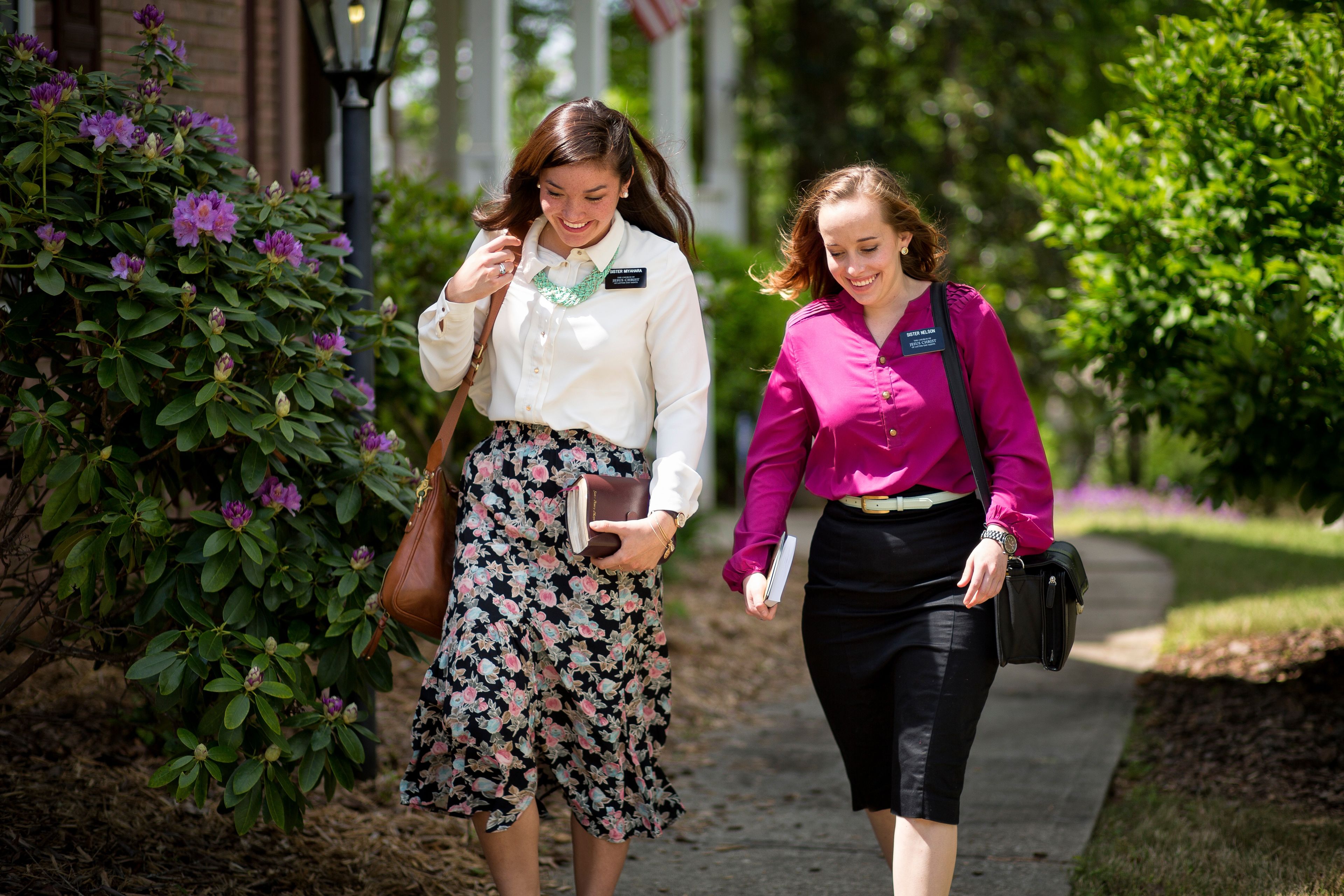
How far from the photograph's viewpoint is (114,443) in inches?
109

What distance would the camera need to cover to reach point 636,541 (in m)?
2.64

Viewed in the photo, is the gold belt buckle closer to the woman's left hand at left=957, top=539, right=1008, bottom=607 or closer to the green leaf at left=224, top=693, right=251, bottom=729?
the woman's left hand at left=957, top=539, right=1008, bottom=607

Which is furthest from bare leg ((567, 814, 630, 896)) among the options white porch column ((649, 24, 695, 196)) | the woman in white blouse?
white porch column ((649, 24, 695, 196))

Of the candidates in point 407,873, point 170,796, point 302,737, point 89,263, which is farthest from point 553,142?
point 170,796

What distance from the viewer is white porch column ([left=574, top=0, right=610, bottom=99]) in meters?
8.05

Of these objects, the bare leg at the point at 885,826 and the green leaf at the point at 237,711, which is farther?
the bare leg at the point at 885,826

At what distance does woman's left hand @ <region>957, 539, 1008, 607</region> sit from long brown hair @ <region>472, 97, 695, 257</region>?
3.28 ft

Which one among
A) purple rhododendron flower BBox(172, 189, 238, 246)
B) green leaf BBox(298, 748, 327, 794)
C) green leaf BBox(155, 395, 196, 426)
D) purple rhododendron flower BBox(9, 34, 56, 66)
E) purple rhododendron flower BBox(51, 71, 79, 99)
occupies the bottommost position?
green leaf BBox(298, 748, 327, 794)

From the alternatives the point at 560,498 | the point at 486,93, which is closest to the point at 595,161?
the point at 560,498

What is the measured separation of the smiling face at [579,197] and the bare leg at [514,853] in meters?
1.30

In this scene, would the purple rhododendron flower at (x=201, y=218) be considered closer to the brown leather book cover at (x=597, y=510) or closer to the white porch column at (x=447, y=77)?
the brown leather book cover at (x=597, y=510)

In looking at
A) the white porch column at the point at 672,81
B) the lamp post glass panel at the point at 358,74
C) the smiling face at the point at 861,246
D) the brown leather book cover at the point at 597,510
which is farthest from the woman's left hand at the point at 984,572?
the white porch column at the point at 672,81

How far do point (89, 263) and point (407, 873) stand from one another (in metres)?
1.75

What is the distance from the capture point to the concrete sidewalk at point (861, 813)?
348 cm
